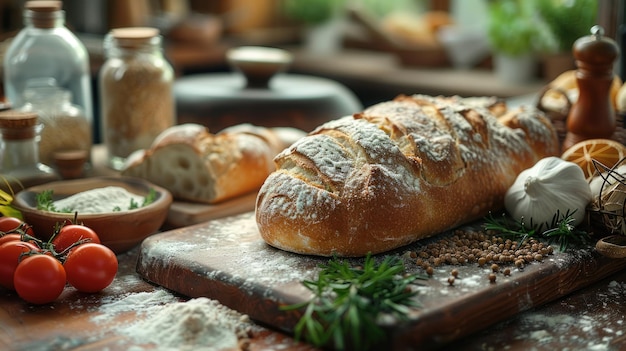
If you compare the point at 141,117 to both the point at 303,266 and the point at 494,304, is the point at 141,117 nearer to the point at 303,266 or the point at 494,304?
the point at 303,266

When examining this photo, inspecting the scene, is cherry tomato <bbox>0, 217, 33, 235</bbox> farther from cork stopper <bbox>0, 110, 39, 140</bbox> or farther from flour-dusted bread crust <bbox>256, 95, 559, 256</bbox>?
flour-dusted bread crust <bbox>256, 95, 559, 256</bbox>

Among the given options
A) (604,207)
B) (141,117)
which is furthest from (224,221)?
(604,207)

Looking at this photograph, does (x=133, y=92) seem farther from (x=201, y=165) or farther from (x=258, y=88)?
(x=258, y=88)

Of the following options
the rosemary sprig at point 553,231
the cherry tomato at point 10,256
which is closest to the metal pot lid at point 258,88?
the rosemary sprig at point 553,231

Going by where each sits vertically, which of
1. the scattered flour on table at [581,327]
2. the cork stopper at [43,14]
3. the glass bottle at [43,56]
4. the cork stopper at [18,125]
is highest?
the cork stopper at [43,14]

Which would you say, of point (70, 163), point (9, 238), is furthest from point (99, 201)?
point (70, 163)

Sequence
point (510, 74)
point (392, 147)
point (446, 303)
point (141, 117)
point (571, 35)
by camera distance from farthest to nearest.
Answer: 1. point (510, 74)
2. point (571, 35)
3. point (141, 117)
4. point (392, 147)
5. point (446, 303)

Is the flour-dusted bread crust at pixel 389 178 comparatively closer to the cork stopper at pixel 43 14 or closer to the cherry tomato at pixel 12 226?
the cherry tomato at pixel 12 226
